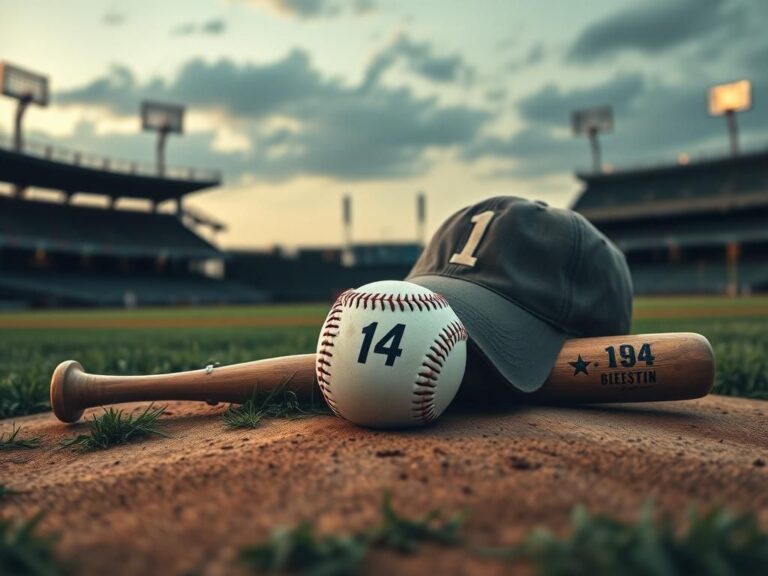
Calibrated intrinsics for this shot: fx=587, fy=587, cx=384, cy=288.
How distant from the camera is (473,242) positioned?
2.21m

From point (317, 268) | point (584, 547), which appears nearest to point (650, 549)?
point (584, 547)

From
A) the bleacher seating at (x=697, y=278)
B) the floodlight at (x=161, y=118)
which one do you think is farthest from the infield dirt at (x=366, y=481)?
the floodlight at (x=161, y=118)

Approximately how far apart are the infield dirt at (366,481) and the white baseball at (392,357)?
3.0 inches

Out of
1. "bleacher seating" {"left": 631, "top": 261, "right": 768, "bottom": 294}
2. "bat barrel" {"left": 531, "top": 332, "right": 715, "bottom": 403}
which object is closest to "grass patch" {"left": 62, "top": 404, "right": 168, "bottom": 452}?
"bat barrel" {"left": 531, "top": 332, "right": 715, "bottom": 403}

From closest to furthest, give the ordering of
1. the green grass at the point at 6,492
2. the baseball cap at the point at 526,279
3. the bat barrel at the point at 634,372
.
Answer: the green grass at the point at 6,492
the baseball cap at the point at 526,279
the bat barrel at the point at 634,372

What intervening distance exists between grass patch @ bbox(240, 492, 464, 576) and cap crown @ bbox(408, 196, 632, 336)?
1.08 metres

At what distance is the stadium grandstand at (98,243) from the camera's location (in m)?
22.9

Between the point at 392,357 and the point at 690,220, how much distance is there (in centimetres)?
3255

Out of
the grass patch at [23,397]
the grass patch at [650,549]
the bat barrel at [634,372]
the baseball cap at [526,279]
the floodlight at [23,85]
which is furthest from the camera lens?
the floodlight at [23,85]

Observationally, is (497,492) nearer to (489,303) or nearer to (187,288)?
(489,303)

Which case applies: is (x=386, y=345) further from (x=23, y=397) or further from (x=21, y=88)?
(x=21, y=88)

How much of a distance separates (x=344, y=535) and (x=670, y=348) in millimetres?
1460

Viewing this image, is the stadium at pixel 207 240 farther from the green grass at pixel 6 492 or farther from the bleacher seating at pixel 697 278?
the green grass at pixel 6 492

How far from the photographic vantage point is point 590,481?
3.97 ft
